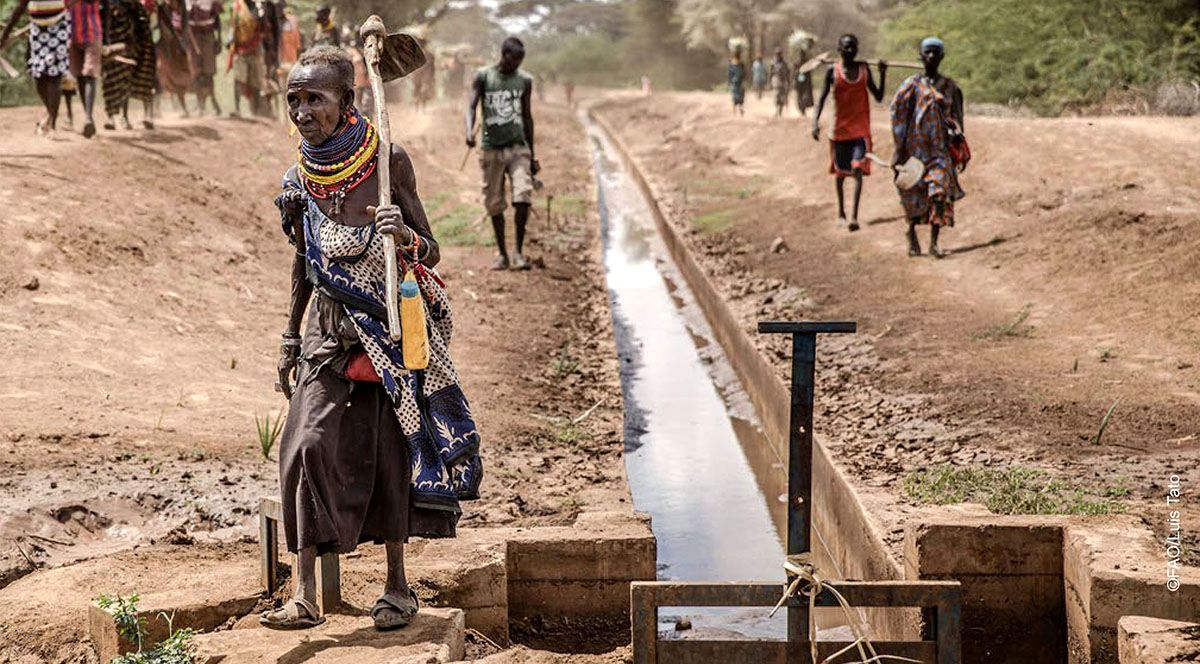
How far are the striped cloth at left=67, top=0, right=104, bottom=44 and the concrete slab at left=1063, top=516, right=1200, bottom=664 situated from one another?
10.3 metres

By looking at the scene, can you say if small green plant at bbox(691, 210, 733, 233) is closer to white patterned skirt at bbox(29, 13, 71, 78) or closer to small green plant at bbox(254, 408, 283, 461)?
white patterned skirt at bbox(29, 13, 71, 78)

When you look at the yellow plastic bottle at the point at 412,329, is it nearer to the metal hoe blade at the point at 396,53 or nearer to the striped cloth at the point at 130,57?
the metal hoe blade at the point at 396,53

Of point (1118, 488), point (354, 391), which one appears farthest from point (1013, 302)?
point (354, 391)

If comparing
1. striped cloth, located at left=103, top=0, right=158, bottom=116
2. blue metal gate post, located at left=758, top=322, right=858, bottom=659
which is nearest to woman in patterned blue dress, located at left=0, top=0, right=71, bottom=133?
striped cloth, located at left=103, top=0, right=158, bottom=116

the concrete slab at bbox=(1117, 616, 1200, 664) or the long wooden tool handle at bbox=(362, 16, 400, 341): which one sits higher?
the long wooden tool handle at bbox=(362, 16, 400, 341)

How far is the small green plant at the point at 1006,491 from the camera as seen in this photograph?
19.7 ft

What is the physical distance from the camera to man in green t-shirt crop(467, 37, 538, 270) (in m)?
12.1

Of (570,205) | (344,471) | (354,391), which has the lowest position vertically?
(570,205)

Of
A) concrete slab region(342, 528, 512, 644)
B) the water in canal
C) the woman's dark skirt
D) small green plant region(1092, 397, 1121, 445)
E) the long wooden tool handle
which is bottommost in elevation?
the water in canal

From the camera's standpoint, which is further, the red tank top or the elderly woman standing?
the red tank top

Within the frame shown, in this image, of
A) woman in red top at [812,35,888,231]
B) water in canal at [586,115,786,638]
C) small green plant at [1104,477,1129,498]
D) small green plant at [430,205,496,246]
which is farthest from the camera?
small green plant at [430,205,496,246]

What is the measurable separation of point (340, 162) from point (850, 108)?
32.5ft

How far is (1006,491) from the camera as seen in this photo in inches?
247

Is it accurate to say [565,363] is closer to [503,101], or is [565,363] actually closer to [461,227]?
[503,101]
